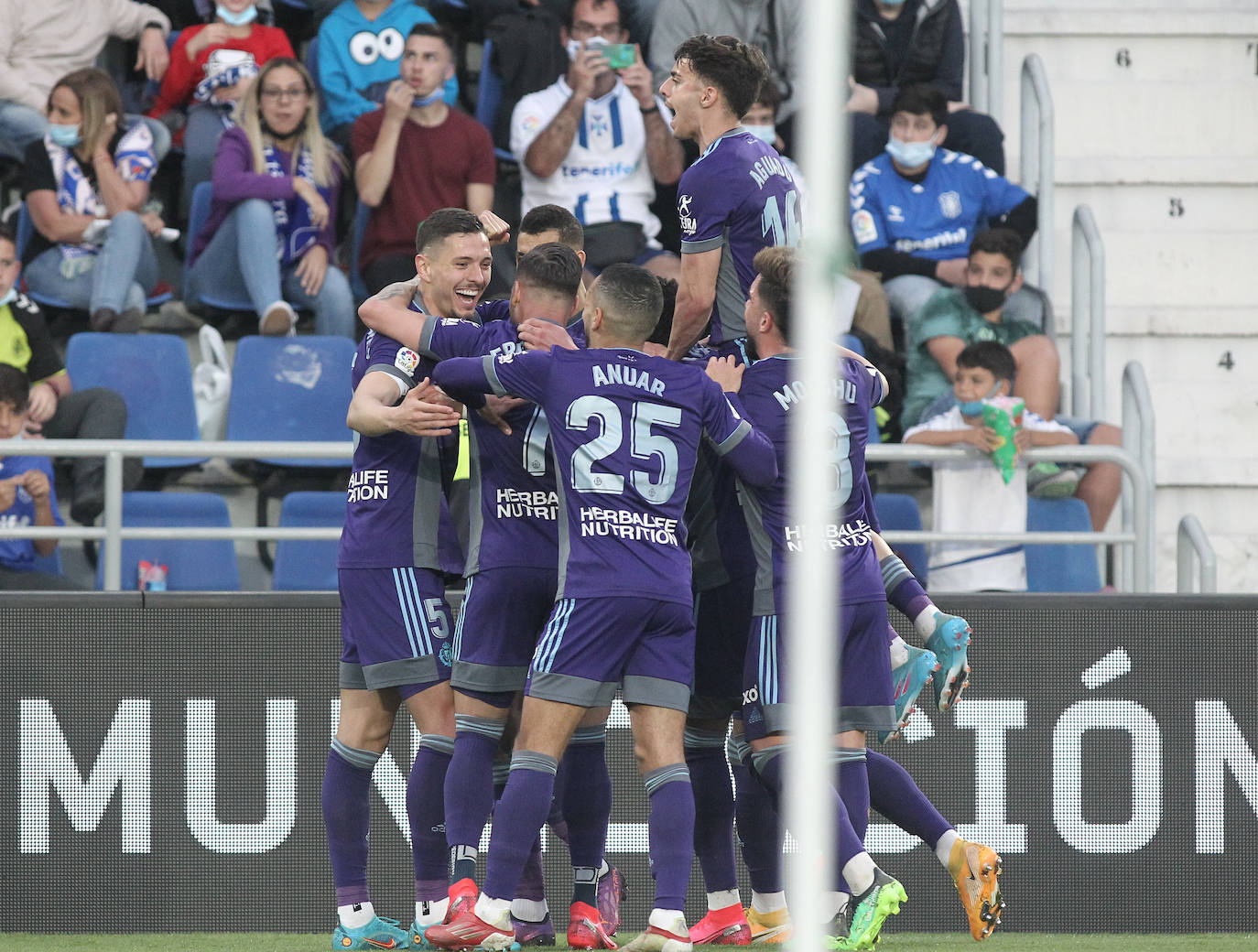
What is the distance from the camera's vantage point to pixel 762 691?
5.23 m

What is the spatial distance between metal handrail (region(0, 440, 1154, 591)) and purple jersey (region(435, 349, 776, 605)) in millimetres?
1975

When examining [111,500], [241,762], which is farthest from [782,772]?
[111,500]

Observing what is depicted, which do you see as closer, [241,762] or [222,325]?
[241,762]

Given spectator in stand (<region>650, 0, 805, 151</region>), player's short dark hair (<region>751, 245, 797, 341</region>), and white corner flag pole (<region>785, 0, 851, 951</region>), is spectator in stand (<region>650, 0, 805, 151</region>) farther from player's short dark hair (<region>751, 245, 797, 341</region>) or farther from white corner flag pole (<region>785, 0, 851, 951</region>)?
white corner flag pole (<region>785, 0, 851, 951</region>)

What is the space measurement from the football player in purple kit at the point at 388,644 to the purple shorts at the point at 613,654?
58 cm

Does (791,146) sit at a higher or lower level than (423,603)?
higher

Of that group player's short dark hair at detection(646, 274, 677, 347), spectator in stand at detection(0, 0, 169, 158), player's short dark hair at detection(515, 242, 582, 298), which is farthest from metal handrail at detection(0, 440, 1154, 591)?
spectator in stand at detection(0, 0, 169, 158)

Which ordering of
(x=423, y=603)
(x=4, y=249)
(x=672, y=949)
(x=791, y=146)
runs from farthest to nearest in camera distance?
(x=791, y=146) < (x=4, y=249) < (x=423, y=603) < (x=672, y=949)

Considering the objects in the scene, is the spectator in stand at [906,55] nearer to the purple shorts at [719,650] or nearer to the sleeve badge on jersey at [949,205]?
the sleeve badge on jersey at [949,205]

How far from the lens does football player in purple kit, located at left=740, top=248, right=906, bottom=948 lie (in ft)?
17.1

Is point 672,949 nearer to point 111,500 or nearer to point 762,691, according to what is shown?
point 762,691

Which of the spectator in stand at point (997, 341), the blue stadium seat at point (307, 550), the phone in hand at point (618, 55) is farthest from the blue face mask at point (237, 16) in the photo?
the spectator in stand at point (997, 341)

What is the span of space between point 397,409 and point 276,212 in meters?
4.20

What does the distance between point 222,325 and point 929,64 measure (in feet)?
14.6
